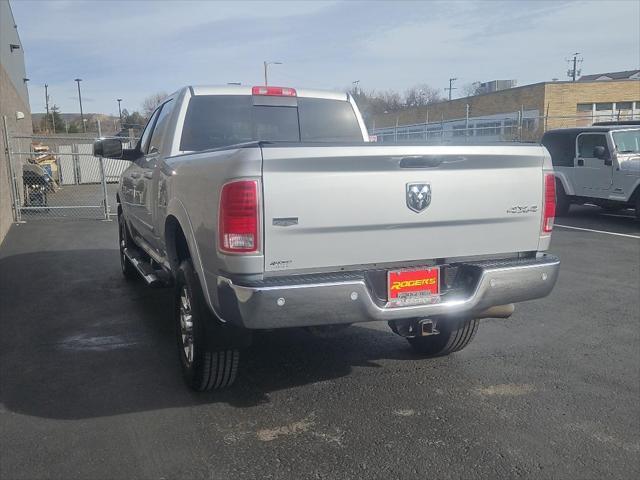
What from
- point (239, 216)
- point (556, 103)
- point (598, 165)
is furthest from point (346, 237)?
point (556, 103)

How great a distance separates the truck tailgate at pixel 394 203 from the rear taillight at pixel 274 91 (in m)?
2.14

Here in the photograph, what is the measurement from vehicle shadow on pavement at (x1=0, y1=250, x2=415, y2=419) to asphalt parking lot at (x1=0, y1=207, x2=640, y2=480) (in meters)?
0.02

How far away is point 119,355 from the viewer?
16.2ft

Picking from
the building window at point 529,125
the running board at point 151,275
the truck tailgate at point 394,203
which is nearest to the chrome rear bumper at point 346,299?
the truck tailgate at point 394,203

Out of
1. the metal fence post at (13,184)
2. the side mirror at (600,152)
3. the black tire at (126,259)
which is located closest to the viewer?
the black tire at (126,259)

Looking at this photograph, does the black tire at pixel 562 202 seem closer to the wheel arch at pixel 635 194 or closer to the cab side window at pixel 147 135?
the wheel arch at pixel 635 194

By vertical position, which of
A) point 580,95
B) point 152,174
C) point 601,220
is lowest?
point 601,220

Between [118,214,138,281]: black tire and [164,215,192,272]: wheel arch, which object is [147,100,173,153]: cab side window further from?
[118,214,138,281]: black tire

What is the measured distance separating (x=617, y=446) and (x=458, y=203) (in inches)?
65.6

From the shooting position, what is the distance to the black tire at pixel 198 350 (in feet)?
12.1

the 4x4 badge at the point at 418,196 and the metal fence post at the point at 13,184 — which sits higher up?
the 4x4 badge at the point at 418,196

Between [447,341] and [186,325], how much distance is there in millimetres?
2033

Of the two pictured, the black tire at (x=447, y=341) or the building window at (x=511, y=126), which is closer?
the black tire at (x=447, y=341)

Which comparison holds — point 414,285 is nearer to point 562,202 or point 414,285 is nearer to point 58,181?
point 562,202
